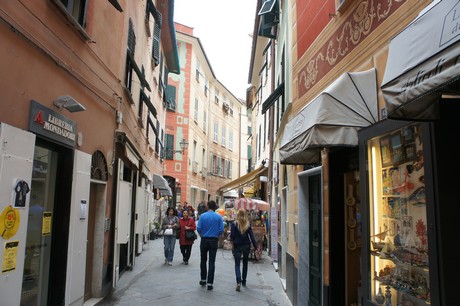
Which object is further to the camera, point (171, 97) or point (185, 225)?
point (171, 97)

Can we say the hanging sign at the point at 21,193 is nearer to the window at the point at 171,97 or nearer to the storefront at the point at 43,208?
the storefront at the point at 43,208

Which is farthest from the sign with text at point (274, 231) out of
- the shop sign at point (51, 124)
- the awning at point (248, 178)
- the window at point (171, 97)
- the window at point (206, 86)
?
the window at point (206, 86)

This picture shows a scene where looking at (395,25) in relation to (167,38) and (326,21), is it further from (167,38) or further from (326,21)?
(167,38)

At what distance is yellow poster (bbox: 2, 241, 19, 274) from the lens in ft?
13.0

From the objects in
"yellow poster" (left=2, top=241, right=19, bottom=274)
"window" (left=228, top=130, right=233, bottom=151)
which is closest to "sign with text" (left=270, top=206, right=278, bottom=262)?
"yellow poster" (left=2, top=241, right=19, bottom=274)

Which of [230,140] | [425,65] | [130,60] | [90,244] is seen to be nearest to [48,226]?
[90,244]

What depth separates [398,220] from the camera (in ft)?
12.4

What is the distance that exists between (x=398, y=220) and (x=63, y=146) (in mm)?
4325

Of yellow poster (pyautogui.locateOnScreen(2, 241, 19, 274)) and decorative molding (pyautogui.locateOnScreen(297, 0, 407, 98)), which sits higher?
decorative molding (pyautogui.locateOnScreen(297, 0, 407, 98))

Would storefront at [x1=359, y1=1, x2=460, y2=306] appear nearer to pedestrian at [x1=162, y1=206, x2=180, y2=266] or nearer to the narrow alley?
the narrow alley

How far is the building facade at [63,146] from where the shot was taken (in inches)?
163

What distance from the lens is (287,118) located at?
927cm

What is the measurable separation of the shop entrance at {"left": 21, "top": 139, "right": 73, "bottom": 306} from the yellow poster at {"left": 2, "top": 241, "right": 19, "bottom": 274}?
2.86 ft

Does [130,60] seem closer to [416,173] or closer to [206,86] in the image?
[416,173]
